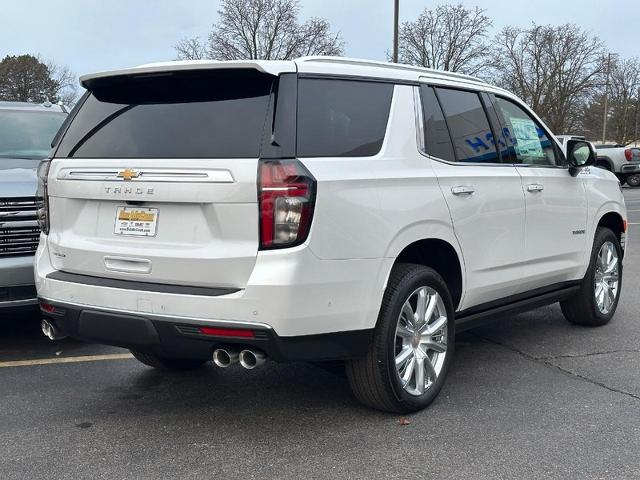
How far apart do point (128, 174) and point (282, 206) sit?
0.85m

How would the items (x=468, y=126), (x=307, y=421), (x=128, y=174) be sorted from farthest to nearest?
1. (x=468, y=126)
2. (x=307, y=421)
3. (x=128, y=174)

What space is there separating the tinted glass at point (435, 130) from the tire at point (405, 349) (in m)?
0.70

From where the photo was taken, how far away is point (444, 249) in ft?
13.5

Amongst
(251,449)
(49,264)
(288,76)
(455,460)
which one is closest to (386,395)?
(455,460)

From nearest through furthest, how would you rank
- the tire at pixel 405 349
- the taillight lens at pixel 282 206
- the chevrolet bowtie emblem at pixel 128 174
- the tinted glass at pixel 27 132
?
the taillight lens at pixel 282 206 → the chevrolet bowtie emblem at pixel 128 174 → the tire at pixel 405 349 → the tinted glass at pixel 27 132

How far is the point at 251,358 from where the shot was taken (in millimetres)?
3369

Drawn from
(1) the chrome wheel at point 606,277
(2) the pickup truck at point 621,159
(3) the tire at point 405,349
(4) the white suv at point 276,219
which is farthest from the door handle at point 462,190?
(2) the pickup truck at point 621,159

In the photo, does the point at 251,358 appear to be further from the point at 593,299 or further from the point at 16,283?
the point at 593,299

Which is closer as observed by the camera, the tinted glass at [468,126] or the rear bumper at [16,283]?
the tinted glass at [468,126]

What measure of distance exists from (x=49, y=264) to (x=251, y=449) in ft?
4.99

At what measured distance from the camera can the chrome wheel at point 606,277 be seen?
5.90m

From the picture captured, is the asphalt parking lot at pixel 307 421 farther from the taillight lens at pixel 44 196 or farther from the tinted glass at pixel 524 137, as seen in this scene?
the tinted glass at pixel 524 137

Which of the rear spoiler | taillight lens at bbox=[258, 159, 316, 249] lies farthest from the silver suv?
taillight lens at bbox=[258, 159, 316, 249]

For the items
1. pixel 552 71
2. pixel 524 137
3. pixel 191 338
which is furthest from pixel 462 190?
pixel 552 71
